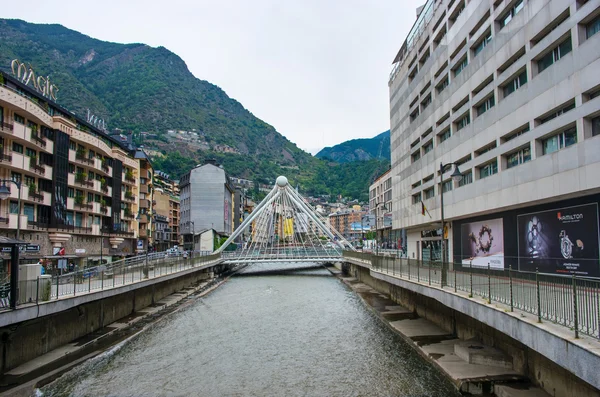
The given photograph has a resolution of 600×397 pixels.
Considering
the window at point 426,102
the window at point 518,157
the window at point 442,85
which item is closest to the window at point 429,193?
the window at point 426,102

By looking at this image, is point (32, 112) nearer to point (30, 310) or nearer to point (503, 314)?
point (30, 310)

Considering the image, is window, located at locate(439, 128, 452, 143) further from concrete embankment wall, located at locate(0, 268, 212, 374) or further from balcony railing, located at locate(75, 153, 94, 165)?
balcony railing, located at locate(75, 153, 94, 165)

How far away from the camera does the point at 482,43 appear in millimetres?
31172

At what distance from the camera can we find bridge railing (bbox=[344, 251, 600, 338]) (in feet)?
31.9

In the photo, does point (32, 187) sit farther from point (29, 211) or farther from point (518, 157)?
point (518, 157)

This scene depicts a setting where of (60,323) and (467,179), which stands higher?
(467,179)

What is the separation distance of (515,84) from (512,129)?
8.89 ft

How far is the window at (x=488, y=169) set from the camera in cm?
2939

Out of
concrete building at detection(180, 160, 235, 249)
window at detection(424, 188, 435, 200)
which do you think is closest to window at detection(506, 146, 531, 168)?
window at detection(424, 188, 435, 200)

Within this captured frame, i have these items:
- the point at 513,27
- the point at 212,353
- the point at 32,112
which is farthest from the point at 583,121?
the point at 32,112

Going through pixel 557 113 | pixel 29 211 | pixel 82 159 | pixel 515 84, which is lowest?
pixel 29 211

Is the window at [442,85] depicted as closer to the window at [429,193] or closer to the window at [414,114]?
the window at [414,114]

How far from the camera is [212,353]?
2205 centimetres

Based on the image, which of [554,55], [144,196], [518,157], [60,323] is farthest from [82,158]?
[554,55]
